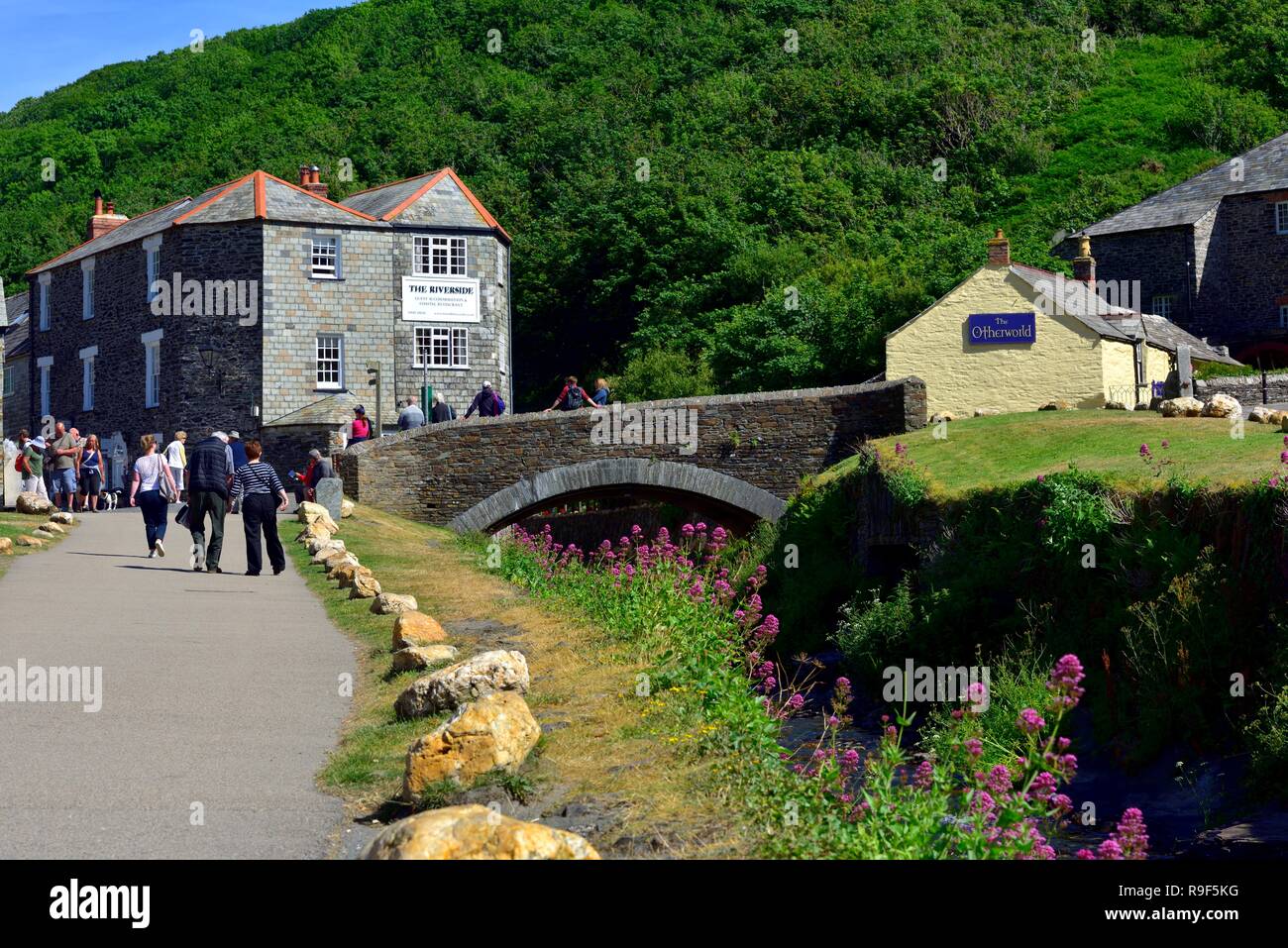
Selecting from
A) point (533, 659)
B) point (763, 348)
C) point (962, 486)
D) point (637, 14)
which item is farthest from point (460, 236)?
point (637, 14)

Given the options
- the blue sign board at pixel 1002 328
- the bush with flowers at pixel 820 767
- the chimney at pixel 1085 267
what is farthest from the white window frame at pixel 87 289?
the bush with flowers at pixel 820 767

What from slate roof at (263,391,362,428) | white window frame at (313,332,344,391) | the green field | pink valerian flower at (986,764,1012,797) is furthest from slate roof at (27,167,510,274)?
pink valerian flower at (986,764,1012,797)

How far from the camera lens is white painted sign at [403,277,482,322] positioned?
42.4 m

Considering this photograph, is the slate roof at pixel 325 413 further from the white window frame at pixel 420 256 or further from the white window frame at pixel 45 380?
the white window frame at pixel 45 380

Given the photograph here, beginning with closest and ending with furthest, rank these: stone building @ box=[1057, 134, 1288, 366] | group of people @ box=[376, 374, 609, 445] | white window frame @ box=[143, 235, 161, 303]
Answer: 1. group of people @ box=[376, 374, 609, 445]
2. white window frame @ box=[143, 235, 161, 303]
3. stone building @ box=[1057, 134, 1288, 366]

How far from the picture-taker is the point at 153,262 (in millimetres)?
43062

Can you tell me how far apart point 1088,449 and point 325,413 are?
24048 mm

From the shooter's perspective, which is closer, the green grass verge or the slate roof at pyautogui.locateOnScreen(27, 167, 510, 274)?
the green grass verge

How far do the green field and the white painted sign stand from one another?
18.3 metres

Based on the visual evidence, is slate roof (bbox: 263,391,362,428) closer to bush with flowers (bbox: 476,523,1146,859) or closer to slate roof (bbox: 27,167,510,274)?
slate roof (bbox: 27,167,510,274)

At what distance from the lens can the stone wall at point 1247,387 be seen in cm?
3416

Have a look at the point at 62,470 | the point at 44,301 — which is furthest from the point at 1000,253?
the point at 44,301

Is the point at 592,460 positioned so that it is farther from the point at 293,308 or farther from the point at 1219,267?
the point at 1219,267
